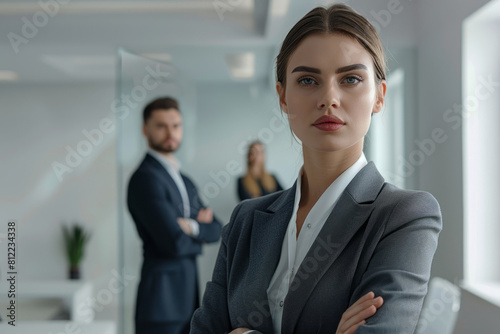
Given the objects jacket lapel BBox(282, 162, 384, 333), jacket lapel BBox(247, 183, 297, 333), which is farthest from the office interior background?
jacket lapel BBox(282, 162, 384, 333)

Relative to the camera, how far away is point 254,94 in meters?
3.66

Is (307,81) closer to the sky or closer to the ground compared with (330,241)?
closer to the sky

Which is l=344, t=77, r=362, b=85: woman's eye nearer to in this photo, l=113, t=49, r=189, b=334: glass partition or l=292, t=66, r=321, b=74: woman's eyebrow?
l=292, t=66, r=321, b=74: woman's eyebrow

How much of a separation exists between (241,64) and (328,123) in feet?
9.34

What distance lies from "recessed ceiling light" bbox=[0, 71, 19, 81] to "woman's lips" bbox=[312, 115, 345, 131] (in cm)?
561

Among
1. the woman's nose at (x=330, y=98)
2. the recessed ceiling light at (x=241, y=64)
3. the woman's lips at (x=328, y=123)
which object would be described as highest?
the recessed ceiling light at (x=241, y=64)

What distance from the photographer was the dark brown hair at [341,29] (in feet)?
3.14

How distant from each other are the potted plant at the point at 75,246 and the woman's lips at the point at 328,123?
544 centimetres

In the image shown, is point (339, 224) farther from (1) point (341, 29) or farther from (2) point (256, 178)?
(2) point (256, 178)

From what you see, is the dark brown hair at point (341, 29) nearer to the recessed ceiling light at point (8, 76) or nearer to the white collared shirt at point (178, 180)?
the white collared shirt at point (178, 180)

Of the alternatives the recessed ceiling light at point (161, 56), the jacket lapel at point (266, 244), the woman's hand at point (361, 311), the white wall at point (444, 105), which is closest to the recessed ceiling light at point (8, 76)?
the recessed ceiling light at point (161, 56)

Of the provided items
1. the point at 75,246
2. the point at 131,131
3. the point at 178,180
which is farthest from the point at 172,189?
the point at 75,246

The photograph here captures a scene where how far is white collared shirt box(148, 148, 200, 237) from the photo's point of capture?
11.1 feet

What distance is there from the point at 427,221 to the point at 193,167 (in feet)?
8.98
